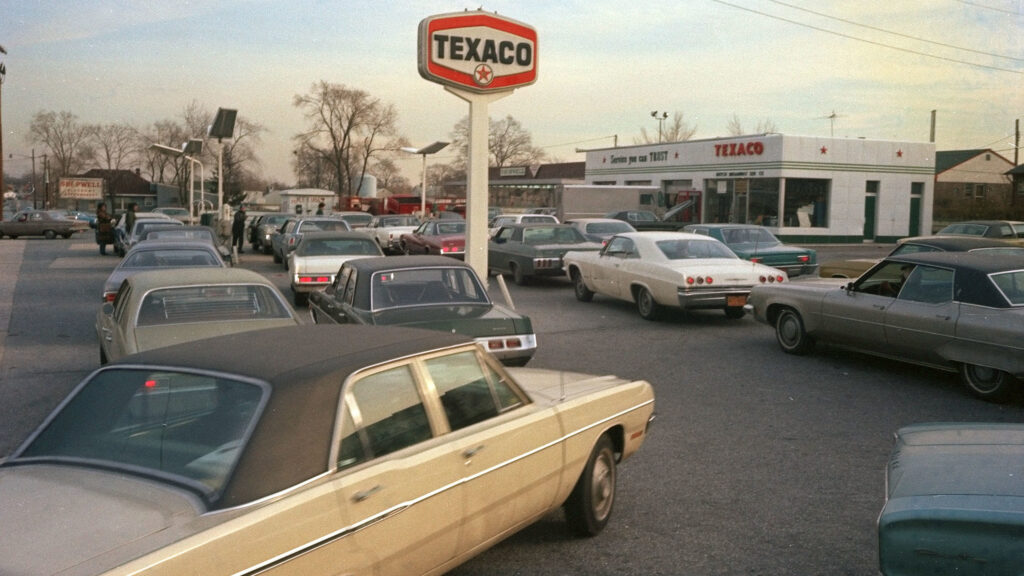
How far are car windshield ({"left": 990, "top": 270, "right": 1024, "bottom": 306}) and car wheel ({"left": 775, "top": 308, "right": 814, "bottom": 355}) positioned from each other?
8.46ft

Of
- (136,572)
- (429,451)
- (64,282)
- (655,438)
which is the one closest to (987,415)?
(655,438)

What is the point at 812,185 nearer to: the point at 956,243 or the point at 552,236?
the point at 552,236

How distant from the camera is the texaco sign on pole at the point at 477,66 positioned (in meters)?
14.5

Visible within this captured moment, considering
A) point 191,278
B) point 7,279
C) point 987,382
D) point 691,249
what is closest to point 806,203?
point 691,249

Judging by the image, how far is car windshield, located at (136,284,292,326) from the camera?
833 centimetres

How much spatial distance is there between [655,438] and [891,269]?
436 cm

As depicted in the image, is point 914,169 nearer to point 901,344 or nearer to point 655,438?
point 901,344

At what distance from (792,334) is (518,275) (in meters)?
9.96

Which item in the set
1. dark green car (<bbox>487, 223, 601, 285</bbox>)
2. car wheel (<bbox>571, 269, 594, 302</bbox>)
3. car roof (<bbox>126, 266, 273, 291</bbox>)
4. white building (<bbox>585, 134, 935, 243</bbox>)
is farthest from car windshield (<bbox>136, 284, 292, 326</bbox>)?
white building (<bbox>585, 134, 935, 243</bbox>)

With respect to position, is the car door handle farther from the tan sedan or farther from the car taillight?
the car taillight

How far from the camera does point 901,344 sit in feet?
31.2

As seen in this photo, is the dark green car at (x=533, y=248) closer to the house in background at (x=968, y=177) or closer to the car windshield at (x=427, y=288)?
the car windshield at (x=427, y=288)

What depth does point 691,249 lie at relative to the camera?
14578mm

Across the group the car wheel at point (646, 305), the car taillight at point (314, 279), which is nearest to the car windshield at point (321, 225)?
the car taillight at point (314, 279)
